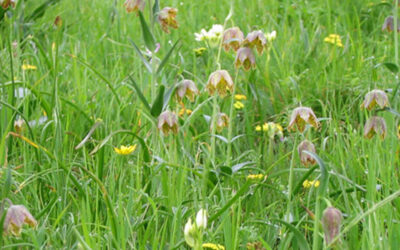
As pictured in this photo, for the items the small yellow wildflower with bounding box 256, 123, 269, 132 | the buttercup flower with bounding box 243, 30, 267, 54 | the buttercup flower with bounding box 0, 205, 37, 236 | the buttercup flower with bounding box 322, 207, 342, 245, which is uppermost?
the buttercup flower with bounding box 243, 30, 267, 54

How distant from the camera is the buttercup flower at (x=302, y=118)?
65.1 inches

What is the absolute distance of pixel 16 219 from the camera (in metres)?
1.38

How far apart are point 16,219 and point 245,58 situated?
2.69 ft

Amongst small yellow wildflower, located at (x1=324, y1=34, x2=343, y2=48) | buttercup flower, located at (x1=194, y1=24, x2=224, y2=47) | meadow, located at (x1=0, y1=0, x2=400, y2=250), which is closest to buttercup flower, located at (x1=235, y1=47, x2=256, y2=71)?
meadow, located at (x1=0, y1=0, x2=400, y2=250)

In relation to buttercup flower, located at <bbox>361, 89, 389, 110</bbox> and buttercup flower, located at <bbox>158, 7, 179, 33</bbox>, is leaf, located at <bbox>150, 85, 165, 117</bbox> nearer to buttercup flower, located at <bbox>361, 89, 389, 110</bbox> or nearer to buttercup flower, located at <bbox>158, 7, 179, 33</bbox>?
buttercup flower, located at <bbox>158, 7, 179, 33</bbox>

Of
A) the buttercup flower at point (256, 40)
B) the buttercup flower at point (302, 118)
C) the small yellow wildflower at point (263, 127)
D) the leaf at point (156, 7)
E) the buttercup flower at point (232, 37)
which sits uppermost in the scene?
the leaf at point (156, 7)

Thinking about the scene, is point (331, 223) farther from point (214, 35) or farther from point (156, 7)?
point (214, 35)

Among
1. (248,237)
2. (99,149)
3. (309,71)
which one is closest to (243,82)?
(309,71)

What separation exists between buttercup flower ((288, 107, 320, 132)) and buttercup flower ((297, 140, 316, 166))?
0.14 feet

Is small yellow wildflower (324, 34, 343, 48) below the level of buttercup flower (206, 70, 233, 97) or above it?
below

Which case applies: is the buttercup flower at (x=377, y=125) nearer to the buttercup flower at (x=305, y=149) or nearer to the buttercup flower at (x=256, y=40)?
the buttercup flower at (x=305, y=149)

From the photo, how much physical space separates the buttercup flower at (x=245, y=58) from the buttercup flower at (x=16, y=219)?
77 cm

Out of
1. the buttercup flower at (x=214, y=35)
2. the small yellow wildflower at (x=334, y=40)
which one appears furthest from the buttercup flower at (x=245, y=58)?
the small yellow wildflower at (x=334, y=40)

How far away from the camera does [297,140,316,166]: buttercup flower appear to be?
5.59 ft
